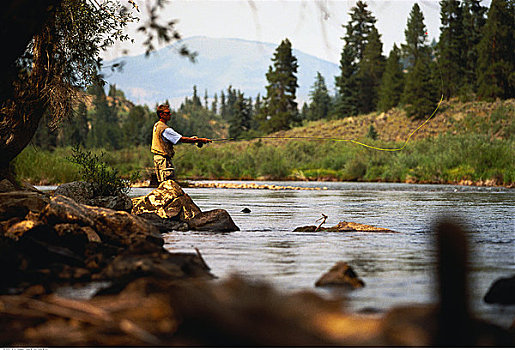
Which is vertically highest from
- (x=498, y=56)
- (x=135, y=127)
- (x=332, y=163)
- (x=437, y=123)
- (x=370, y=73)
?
(x=370, y=73)

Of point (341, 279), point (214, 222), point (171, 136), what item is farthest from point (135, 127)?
point (341, 279)

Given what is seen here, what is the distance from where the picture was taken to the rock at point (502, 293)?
5.55 m

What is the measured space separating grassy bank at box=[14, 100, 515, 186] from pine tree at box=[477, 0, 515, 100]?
9.26 ft

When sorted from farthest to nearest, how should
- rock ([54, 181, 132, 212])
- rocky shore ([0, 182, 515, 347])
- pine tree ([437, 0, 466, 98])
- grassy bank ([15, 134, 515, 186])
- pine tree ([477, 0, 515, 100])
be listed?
pine tree ([437, 0, 466, 98]), pine tree ([477, 0, 515, 100]), grassy bank ([15, 134, 515, 186]), rock ([54, 181, 132, 212]), rocky shore ([0, 182, 515, 347])

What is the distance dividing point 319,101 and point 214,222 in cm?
10783

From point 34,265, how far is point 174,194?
6385 mm

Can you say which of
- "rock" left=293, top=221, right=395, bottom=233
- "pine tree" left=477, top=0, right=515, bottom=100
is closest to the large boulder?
"rock" left=293, top=221, right=395, bottom=233

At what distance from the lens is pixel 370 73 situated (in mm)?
94562

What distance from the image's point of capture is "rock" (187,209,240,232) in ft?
39.9

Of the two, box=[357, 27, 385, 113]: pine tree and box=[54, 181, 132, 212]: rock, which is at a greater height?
box=[357, 27, 385, 113]: pine tree

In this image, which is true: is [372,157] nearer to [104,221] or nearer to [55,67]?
[55,67]

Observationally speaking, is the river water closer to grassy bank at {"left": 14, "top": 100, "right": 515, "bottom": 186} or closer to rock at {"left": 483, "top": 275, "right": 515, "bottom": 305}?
rock at {"left": 483, "top": 275, "right": 515, "bottom": 305}

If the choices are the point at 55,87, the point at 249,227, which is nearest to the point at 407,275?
the point at 249,227

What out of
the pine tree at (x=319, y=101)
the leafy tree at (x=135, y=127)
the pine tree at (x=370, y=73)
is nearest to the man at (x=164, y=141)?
the pine tree at (x=370, y=73)
